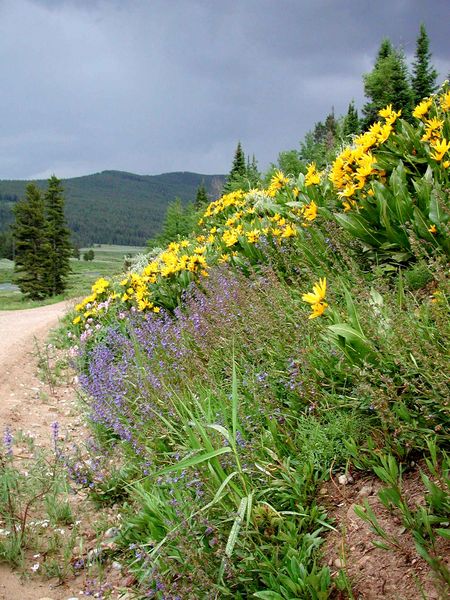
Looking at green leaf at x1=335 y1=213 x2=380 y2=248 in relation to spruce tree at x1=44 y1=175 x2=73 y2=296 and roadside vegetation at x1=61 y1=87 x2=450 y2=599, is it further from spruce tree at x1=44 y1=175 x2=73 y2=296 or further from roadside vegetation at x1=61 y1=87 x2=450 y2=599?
spruce tree at x1=44 y1=175 x2=73 y2=296

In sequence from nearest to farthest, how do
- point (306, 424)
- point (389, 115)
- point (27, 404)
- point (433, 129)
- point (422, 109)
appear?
point (306, 424) → point (433, 129) → point (422, 109) → point (389, 115) → point (27, 404)

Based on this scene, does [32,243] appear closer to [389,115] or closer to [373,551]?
[389,115]

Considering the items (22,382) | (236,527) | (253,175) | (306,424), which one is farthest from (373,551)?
(253,175)

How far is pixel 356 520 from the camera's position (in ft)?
6.92

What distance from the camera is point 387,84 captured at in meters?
40.5

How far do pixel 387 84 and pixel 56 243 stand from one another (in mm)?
30835

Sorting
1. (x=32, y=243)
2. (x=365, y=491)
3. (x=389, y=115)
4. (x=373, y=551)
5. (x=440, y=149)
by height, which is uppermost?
(x=389, y=115)

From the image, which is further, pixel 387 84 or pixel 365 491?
pixel 387 84

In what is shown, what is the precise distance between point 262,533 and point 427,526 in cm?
70

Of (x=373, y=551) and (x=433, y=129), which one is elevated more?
(x=433, y=129)

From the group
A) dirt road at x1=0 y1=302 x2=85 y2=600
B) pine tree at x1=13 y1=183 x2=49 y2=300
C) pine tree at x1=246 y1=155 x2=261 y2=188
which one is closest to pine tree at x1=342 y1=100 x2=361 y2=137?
pine tree at x1=246 y1=155 x2=261 y2=188

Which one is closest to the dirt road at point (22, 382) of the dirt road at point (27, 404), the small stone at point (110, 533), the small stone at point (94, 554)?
the dirt road at point (27, 404)

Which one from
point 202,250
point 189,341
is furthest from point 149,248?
point 189,341

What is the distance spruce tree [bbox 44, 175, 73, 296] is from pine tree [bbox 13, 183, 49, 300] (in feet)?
1.53
